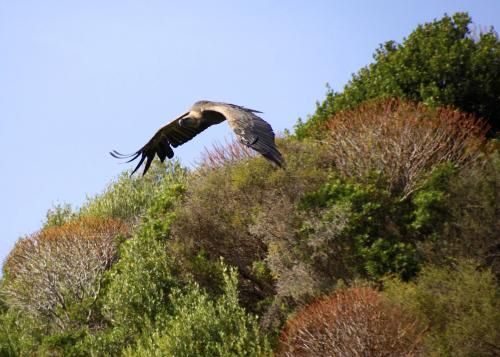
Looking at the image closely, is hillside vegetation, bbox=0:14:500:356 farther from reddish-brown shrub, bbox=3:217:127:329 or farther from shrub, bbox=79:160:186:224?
shrub, bbox=79:160:186:224

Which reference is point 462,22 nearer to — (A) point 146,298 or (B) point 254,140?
(A) point 146,298

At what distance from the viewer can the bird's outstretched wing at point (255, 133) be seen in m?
18.7

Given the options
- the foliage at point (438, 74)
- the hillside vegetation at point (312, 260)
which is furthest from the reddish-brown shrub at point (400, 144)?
the foliage at point (438, 74)

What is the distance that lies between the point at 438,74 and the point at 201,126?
1517cm

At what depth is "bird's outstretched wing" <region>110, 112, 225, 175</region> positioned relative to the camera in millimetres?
22578

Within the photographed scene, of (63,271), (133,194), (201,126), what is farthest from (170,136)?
(133,194)

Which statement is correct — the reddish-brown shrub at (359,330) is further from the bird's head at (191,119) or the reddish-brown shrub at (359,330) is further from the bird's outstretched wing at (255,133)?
the bird's head at (191,119)

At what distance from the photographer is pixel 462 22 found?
37.7 metres

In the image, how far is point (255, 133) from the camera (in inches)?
766

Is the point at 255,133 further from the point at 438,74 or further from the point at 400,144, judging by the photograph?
the point at 438,74

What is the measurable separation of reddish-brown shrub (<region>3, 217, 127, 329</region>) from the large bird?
10.6 metres

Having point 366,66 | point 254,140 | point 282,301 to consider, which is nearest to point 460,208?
point 282,301

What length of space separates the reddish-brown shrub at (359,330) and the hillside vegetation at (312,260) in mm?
35

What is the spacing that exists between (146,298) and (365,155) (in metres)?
6.88
